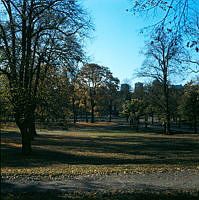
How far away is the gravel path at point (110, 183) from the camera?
686cm

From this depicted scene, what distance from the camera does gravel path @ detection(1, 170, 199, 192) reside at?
22.5 ft

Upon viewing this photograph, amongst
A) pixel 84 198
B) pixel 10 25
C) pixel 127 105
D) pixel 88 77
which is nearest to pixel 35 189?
pixel 84 198

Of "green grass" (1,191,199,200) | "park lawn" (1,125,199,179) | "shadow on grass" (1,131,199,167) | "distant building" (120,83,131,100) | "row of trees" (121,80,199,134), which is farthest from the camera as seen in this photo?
"distant building" (120,83,131,100)

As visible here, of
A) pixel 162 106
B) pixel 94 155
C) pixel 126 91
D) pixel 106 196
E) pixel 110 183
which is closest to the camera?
pixel 106 196

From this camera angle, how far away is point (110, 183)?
7535 millimetres

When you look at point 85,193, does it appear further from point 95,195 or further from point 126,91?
point 126,91

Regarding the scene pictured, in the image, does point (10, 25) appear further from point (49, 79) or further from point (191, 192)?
point (191, 192)

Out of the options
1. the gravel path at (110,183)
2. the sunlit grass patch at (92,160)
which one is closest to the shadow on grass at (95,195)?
the gravel path at (110,183)

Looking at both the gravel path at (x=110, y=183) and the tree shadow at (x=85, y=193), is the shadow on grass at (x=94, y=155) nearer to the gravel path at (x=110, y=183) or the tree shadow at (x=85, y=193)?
the gravel path at (x=110, y=183)

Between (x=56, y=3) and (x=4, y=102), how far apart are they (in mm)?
7661

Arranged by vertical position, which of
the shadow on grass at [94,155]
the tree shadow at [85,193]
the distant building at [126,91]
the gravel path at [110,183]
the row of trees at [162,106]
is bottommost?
the shadow on grass at [94,155]

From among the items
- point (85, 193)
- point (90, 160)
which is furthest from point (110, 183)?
point (90, 160)

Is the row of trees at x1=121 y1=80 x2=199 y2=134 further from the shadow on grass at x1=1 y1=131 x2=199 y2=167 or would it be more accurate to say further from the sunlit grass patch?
the sunlit grass patch

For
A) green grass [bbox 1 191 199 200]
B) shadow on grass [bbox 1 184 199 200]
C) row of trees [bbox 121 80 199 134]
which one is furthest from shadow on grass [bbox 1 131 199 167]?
row of trees [bbox 121 80 199 134]
